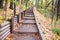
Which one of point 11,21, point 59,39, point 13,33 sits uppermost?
point 11,21

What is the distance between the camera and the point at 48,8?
5297cm

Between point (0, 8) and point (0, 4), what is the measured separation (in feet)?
2.51

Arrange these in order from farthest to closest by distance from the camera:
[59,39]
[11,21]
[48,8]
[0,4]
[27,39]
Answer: [48,8] → [0,4] → [59,39] → [11,21] → [27,39]

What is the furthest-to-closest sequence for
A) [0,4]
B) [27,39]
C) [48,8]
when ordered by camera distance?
[48,8] < [0,4] < [27,39]

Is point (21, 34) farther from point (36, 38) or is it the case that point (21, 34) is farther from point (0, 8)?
point (0, 8)

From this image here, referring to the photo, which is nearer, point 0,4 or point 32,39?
point 32,39

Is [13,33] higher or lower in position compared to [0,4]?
lower

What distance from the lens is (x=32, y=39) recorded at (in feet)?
35.7

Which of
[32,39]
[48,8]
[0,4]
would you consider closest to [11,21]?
[32,39]

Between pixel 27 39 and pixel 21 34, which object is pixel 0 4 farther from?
pixel 27 39

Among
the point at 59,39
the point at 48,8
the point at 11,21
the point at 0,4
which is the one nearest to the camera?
the point at 11,21

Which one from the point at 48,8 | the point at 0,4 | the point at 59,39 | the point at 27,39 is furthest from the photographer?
the point at 48,8

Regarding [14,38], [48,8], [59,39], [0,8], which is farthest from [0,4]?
[48,8]

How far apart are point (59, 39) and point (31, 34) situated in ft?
10.9
